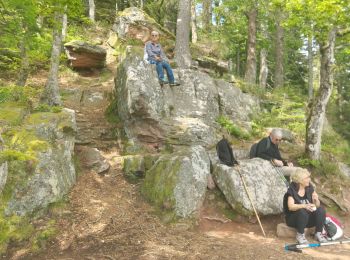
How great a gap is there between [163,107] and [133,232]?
15.4 ft

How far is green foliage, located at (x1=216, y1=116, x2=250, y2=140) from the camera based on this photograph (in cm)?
1094

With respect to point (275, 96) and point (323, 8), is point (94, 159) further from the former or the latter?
point (275, 96)

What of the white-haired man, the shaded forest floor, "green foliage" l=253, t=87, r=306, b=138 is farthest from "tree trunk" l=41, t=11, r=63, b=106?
"green foliage" l=253, t=87, r=306, b=138

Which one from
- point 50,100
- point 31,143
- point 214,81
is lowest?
point 31,143

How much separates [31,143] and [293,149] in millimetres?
7896

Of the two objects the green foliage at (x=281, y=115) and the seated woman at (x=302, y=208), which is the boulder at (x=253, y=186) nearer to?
the seated woman at (x=302, y=208)

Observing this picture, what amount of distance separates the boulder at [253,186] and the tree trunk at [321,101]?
235 centimetres

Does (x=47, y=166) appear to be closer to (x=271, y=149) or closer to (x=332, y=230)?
(x=271, y=149)

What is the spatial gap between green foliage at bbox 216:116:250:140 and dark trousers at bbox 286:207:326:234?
15.8 feet

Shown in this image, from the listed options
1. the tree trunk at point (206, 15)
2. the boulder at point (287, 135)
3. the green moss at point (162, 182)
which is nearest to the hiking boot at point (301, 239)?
the green moss at point (162, 182)

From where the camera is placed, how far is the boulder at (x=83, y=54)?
13469 millimetres

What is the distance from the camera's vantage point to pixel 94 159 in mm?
7859

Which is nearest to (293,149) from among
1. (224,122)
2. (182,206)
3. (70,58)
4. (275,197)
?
(224,122)

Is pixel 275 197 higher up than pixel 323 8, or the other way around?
pixel 323 8
